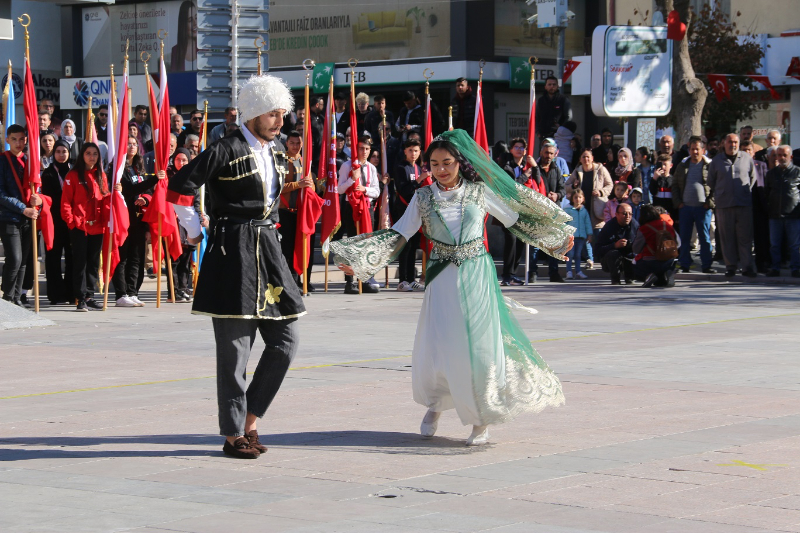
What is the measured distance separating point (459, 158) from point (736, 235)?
42.2ft

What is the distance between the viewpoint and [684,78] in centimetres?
2395

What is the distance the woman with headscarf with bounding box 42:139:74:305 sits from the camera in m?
16.0

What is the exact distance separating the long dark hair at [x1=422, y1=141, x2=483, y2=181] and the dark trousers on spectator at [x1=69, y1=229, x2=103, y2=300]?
891 centimetres

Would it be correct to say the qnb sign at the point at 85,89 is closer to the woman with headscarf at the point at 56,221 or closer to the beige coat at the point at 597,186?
the beige coat at the point at 597,186

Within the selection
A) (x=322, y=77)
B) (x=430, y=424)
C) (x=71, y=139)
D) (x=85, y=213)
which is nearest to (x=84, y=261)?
(x=85, y=213)

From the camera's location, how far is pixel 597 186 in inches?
802

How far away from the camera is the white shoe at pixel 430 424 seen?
7527 mm

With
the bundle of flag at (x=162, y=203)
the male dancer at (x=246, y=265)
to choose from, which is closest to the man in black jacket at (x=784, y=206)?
the bundle of flag at (x=162, y=203)

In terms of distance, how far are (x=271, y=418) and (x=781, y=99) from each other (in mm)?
26647

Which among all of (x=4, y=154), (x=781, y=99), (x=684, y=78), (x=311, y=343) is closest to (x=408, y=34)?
(x=781, y=99)

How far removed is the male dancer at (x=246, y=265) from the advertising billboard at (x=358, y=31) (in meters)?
27.7

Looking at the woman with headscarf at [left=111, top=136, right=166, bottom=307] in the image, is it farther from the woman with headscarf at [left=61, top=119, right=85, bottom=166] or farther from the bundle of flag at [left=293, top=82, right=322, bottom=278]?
the bundle of flag at [left=293, top=82, right=322, bottom=278]

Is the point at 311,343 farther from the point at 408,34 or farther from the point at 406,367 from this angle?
the point at 408,34

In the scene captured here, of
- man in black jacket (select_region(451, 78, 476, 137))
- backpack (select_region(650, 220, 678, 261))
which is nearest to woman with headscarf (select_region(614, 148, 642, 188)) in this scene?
backpack (select_region(650, 220, 678, 261))
